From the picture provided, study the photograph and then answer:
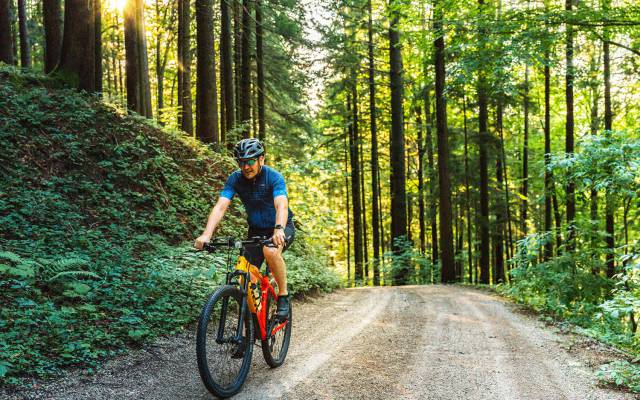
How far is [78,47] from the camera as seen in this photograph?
11.5 metres

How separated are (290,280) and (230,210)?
329 centimetres

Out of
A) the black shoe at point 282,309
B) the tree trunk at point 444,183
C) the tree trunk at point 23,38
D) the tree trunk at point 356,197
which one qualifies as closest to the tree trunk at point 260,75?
the tree trunk at point 356,197

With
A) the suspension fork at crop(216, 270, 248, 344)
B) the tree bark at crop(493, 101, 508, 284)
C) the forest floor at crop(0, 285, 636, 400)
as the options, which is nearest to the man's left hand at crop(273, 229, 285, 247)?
the suspension fork at crop(216, 270, 248, 344)

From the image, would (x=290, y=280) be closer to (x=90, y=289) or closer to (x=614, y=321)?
(x=90, y=289)

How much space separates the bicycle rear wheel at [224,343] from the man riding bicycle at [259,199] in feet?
2.09

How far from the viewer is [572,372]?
5.51 meters

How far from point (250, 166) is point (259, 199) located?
0.40 metres

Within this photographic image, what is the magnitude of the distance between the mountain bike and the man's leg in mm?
115

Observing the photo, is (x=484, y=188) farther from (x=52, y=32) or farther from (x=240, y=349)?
(x=240, y=349)

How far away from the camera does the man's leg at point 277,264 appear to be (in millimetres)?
4852

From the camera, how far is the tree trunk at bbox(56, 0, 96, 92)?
450 inches

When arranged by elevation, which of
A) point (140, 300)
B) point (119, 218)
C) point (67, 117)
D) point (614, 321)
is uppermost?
point (67, 117)

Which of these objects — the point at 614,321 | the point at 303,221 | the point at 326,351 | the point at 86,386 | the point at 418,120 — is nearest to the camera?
the point at 86,386

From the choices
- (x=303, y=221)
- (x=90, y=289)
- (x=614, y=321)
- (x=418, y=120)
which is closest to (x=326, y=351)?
(x=90, y=289)
